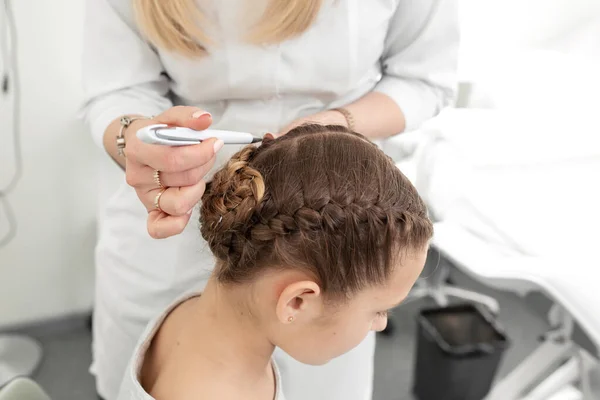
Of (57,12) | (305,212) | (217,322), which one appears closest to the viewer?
(305,212)

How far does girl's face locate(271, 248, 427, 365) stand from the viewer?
680mm

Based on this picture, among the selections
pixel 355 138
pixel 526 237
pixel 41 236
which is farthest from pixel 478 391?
pixel 41 236

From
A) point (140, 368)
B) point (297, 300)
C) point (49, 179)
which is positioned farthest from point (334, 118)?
point (49, 179)

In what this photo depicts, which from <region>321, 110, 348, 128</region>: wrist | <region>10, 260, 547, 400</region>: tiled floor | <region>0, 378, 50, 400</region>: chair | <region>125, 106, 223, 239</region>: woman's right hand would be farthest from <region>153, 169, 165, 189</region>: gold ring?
<region>10, 260, 547, 400</region>: tiled floor

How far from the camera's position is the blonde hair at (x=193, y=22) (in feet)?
2.45

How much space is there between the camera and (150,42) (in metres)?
0.82

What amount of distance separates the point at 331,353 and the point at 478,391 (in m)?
1.24

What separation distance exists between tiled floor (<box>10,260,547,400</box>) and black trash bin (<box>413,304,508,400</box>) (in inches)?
5.0

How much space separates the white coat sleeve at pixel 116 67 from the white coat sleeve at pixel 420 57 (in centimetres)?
36

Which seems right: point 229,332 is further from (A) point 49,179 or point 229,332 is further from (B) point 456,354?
(A) point 49,179

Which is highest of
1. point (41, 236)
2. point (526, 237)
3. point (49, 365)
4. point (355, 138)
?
point (355, 138)

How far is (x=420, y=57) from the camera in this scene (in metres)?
0.89

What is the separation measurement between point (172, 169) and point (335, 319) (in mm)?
290

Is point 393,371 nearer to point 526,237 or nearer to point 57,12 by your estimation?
point 526,237
